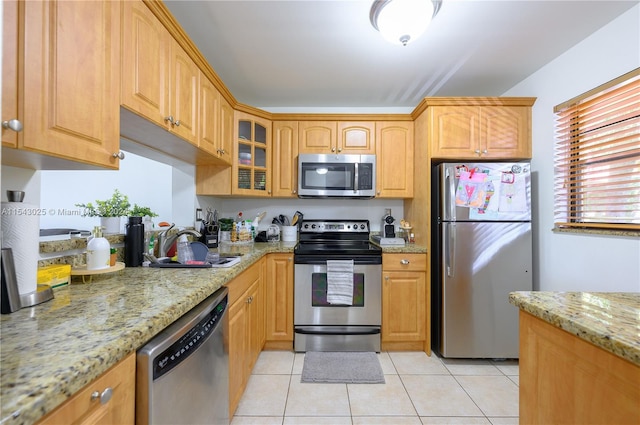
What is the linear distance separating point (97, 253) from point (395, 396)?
188 cm

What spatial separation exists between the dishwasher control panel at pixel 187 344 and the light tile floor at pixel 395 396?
32.3 inches

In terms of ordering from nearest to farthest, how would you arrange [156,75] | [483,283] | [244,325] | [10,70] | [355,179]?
[10,70] < [156,75] < [244,325] < [483,283] < [355,179]

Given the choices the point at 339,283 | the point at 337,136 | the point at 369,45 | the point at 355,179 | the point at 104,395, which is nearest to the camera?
the point at 104,395

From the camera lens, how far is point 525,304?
91cm

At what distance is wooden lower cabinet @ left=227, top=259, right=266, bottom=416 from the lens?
4.69 feet

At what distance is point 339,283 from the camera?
221 cm

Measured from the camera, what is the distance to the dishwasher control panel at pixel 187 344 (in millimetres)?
781

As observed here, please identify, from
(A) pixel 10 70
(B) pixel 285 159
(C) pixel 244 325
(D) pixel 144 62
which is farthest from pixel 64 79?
(B) pixel 285 159

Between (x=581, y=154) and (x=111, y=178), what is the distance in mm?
3384

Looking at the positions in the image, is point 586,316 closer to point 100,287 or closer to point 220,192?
point 100,287

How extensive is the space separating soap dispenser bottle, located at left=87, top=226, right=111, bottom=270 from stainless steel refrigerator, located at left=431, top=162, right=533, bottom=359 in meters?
2.17

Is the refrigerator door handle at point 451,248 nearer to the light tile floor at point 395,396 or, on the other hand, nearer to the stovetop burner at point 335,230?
the light tile floor at point 395,396

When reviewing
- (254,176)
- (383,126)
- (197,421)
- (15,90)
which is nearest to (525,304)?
(197,421)

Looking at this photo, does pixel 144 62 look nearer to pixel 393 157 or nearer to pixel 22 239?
pixel 22 239
